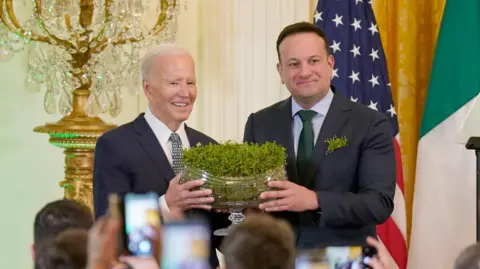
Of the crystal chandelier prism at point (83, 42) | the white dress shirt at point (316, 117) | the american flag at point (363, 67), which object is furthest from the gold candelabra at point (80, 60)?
the white dress shirt at point (316, 117)

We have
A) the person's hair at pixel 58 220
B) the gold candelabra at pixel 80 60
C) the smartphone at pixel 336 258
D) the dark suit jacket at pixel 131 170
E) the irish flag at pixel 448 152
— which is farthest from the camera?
the irish flag at pixel 448 152

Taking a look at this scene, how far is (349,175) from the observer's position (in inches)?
123

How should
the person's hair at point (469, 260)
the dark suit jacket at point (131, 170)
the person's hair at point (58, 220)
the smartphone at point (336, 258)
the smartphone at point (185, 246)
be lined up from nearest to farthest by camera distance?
the person's hair at point (469, 260) < the smartphone at point (336, 258) < the smartphone at point (185, 246) < the person's hair at point (58, 220) < the dark suit jacket at point (131, 170)

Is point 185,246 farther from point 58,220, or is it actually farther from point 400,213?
point 400,213

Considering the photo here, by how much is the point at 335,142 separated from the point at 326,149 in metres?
0.04

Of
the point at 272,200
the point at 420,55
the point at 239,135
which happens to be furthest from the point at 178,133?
the point at 420,55

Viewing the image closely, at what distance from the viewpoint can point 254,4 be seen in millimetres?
5438

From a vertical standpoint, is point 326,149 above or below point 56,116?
above

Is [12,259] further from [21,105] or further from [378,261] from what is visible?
[378,261]

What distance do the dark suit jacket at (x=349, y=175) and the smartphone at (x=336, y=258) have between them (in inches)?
32.1

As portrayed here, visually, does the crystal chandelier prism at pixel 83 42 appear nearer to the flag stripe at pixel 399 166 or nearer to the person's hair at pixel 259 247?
the flag stripe at pixel 399 166

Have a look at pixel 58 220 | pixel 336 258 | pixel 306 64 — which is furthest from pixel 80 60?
pixel 336 258

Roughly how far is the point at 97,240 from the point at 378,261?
644 mm

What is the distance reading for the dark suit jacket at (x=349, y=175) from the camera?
3023 millimetres
